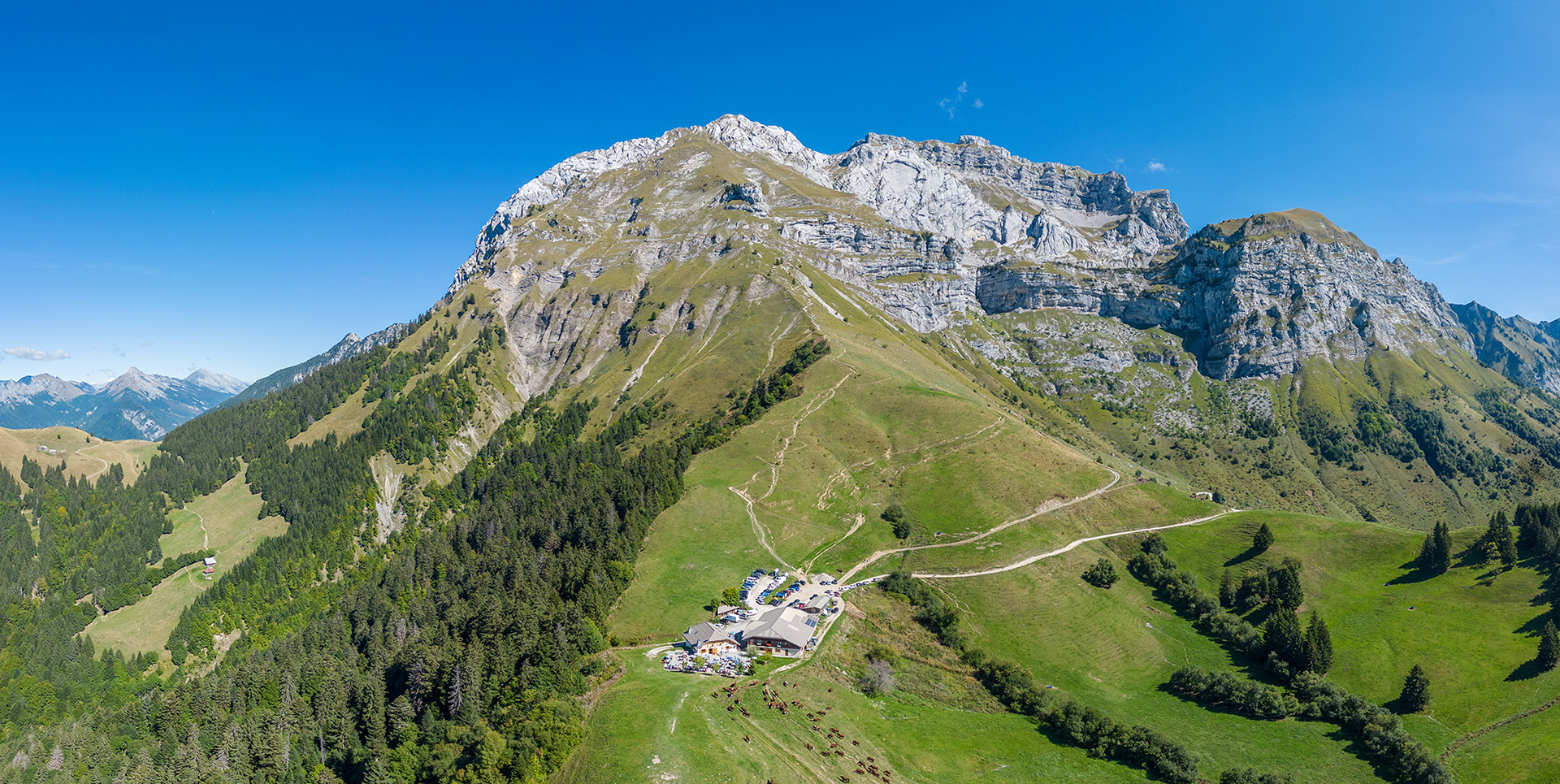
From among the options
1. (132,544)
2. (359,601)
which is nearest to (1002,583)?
(359,601)

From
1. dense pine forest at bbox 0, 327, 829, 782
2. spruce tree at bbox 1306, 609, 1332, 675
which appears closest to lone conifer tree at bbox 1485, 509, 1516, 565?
spruce tree at bbox 1306, 609, 1332, 675

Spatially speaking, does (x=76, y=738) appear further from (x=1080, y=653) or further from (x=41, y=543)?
(x=1080, y=653)

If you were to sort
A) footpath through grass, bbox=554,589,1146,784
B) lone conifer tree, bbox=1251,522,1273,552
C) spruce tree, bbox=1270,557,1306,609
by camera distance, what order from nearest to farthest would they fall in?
footpath through grass, bbox=554,589,1146,784, spruce tree, bbox=1270,557,1306,609, lone conifer tree, bbox=1251,522,1273,552

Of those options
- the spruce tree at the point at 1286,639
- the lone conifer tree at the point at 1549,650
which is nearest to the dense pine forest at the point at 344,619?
the spruce tree at the point at 1286,639

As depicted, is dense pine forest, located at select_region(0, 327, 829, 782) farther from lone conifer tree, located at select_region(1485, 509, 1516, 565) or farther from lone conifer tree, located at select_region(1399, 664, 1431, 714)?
lone conifer tree, located at select_region(1485, 509, 1516, 565)

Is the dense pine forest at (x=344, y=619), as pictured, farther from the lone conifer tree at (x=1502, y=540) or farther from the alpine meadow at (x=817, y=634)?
the lone conifer tree at (x=1502, y=540)

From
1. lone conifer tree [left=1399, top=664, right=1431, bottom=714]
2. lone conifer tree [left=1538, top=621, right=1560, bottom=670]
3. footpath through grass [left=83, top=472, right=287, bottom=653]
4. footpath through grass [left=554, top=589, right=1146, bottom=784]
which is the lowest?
footpath through grass [left=83, top=472, right=287, bottom=653]
